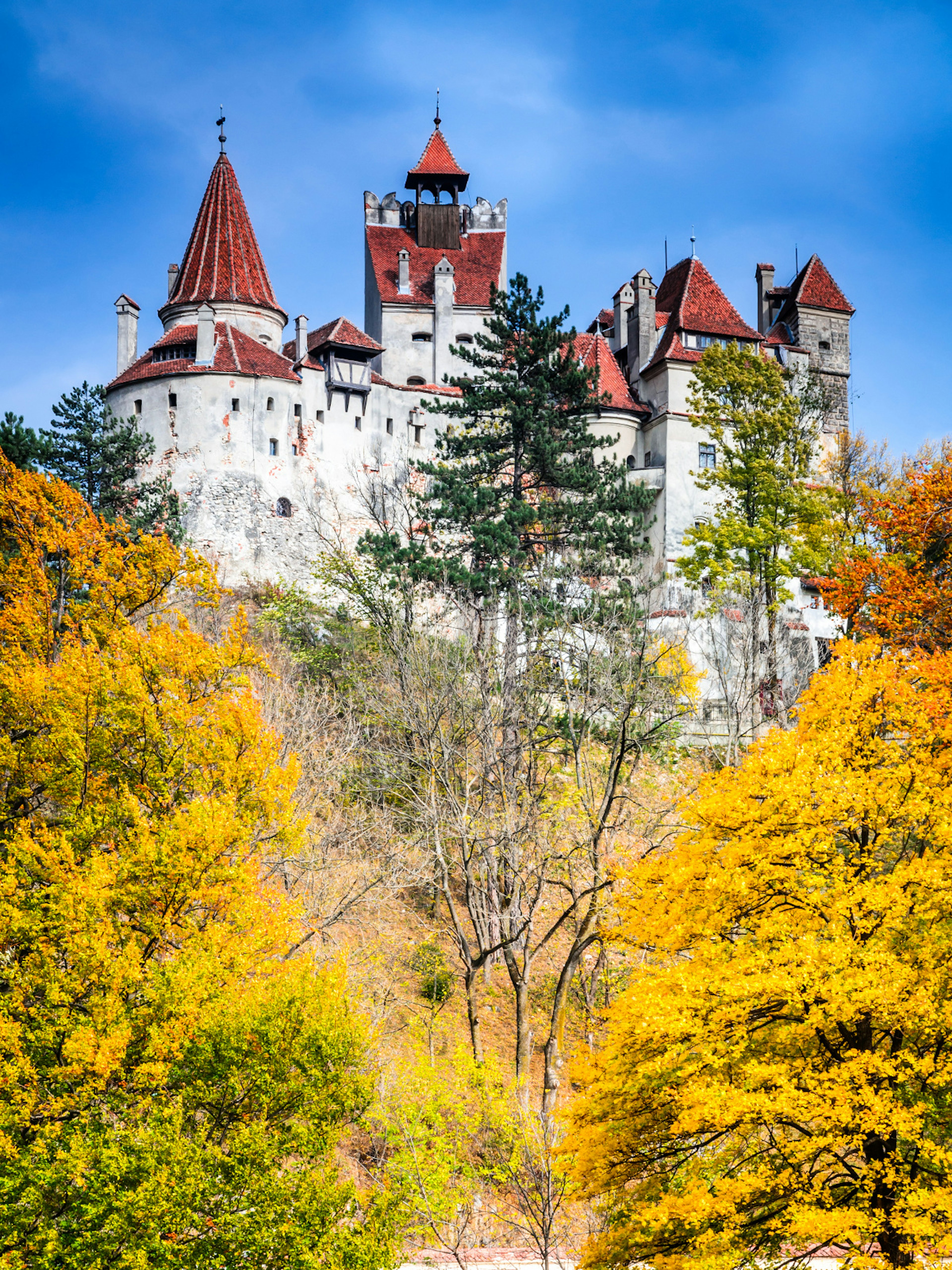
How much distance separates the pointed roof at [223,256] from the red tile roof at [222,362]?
1.41 metres

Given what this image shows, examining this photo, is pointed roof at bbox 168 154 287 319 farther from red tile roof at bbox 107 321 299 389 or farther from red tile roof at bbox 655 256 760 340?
red tile roof at bbox 655 256 760 340

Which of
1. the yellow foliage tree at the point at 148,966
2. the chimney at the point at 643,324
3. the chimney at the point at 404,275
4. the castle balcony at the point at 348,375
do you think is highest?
the chimney at the point at 404,275

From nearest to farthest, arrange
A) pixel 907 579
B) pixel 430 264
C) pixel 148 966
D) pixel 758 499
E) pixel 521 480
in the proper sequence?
pixel 148 966 < pixel 907 579 < pixel 521 480 < pixel 758 499 < pixel 430 264

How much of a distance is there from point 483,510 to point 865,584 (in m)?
9.70

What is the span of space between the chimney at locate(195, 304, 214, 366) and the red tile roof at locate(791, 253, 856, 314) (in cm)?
2463

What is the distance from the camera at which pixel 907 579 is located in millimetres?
26578

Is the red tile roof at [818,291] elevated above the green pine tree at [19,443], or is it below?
above

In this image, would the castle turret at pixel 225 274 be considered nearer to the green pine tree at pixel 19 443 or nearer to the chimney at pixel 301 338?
the chimney at pixel 301 338

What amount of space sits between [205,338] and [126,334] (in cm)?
513

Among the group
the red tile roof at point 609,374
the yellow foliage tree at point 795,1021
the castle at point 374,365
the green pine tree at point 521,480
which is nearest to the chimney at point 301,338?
the castle at point 374,365

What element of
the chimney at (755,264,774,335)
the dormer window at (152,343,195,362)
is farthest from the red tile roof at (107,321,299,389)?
the chimney at (755,264,774,335)

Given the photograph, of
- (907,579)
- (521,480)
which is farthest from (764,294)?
(907,579)

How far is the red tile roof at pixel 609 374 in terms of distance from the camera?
49.2 metres

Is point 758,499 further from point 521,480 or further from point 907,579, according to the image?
point 907,579
